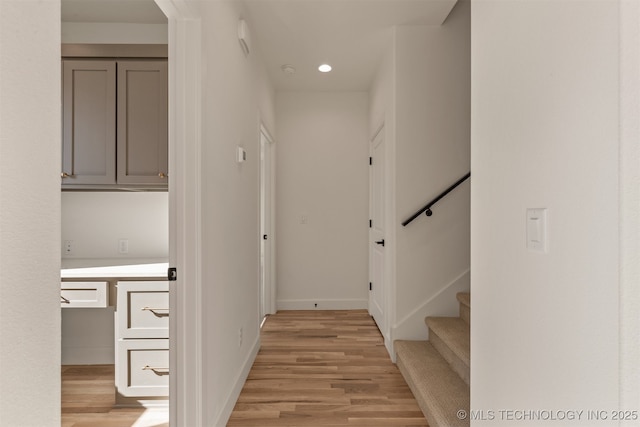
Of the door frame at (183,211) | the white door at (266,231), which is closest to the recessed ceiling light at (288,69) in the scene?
the white door at (266,231)

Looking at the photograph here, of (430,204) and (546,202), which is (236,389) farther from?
(546,202)

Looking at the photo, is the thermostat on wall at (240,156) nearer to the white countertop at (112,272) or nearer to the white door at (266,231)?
the white countertop at (112,272)

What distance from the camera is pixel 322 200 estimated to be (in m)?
4.43

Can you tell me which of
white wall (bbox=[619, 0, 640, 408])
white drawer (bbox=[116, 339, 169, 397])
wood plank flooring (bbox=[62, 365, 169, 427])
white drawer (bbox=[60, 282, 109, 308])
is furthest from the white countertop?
white wall (bbox=[619, 0, 640, 408])

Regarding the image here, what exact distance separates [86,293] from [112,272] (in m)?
0.19

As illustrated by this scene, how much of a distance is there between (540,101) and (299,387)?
2.23 meters

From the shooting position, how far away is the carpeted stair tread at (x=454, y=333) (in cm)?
211

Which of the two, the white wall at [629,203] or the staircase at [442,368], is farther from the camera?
the staircase at [442,368]

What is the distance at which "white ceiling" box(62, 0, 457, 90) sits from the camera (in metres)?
2.44

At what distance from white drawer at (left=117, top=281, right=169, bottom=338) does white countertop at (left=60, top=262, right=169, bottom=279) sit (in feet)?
0.20

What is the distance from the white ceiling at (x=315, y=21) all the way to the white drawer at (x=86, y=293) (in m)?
1.74

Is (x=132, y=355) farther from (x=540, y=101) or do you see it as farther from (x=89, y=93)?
(x=540, y=101)
